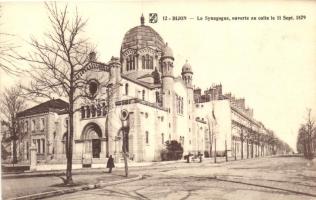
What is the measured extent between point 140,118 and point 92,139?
12.6 ft

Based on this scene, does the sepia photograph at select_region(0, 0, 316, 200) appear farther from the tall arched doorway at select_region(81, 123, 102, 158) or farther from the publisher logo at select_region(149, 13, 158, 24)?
the tall arched doorway at select_region(81, 123, 102, 158)

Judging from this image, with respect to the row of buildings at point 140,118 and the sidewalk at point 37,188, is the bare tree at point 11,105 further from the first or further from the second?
the row of buildings at point 140,118

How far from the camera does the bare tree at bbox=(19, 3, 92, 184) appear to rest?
31.3ft

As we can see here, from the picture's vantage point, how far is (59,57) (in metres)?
10.2

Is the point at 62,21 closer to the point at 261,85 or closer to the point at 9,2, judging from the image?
the point at 9,2

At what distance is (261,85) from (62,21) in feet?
18.2

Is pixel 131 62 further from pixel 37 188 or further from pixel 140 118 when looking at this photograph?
pixel 37 188

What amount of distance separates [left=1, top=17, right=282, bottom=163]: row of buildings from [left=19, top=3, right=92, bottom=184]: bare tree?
7.21 metres

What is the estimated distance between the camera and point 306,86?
381 inches

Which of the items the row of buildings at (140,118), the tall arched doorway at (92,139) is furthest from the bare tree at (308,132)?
the tall arched doorway at (92,139)

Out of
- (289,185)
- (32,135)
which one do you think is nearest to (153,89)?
(32,135)

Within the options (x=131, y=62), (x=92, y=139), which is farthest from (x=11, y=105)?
(x=131, y=62)

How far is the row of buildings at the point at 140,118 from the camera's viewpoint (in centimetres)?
1969

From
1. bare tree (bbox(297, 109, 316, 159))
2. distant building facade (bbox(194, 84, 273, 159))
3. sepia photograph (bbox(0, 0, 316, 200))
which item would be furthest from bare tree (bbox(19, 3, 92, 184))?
distant building facade (bbox(194, 84, 273, 159))
